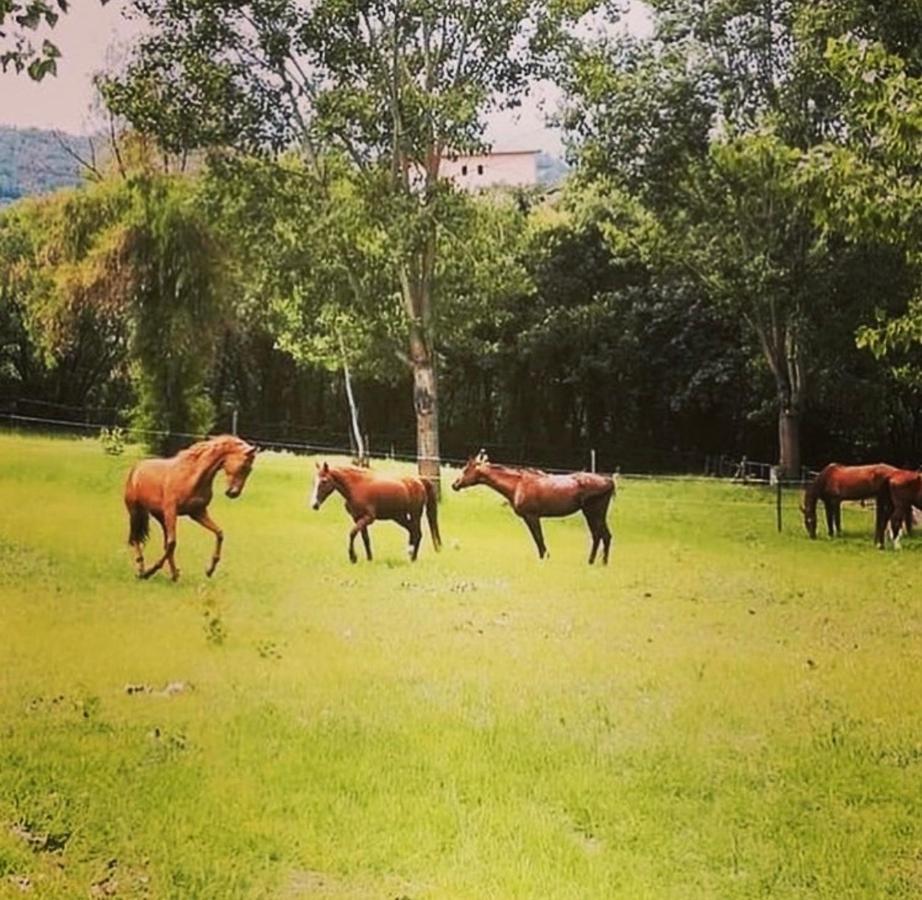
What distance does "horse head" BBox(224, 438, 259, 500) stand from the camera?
2.65 meters

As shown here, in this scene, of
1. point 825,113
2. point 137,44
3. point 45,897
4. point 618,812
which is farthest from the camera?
point 825,113

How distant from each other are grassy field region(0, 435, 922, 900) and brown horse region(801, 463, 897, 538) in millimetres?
133

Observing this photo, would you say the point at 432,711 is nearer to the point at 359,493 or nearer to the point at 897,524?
the point at 359,493

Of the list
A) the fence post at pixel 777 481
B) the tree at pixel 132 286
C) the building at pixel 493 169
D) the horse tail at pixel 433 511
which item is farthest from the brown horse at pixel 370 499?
the fence post at pixel 777 481

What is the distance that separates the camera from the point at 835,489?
296cm

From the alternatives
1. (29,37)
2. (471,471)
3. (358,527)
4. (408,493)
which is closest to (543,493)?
(471,471)

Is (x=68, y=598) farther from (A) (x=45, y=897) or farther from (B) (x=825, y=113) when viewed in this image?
(B) (x=825, y=113)

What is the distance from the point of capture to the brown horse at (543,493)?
9.14 ft

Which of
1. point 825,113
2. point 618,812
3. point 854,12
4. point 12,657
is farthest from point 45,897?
point 854,12

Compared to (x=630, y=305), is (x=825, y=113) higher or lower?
higher

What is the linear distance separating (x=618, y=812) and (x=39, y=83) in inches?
67.2

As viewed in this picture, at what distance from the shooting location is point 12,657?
2500mm

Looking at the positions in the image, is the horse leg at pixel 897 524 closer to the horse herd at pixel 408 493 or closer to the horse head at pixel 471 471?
the horse herd at pixel 408 493

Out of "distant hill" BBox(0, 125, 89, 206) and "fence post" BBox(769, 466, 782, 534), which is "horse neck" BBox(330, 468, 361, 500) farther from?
"fence post" BBox(769, 466, 782, 534)
